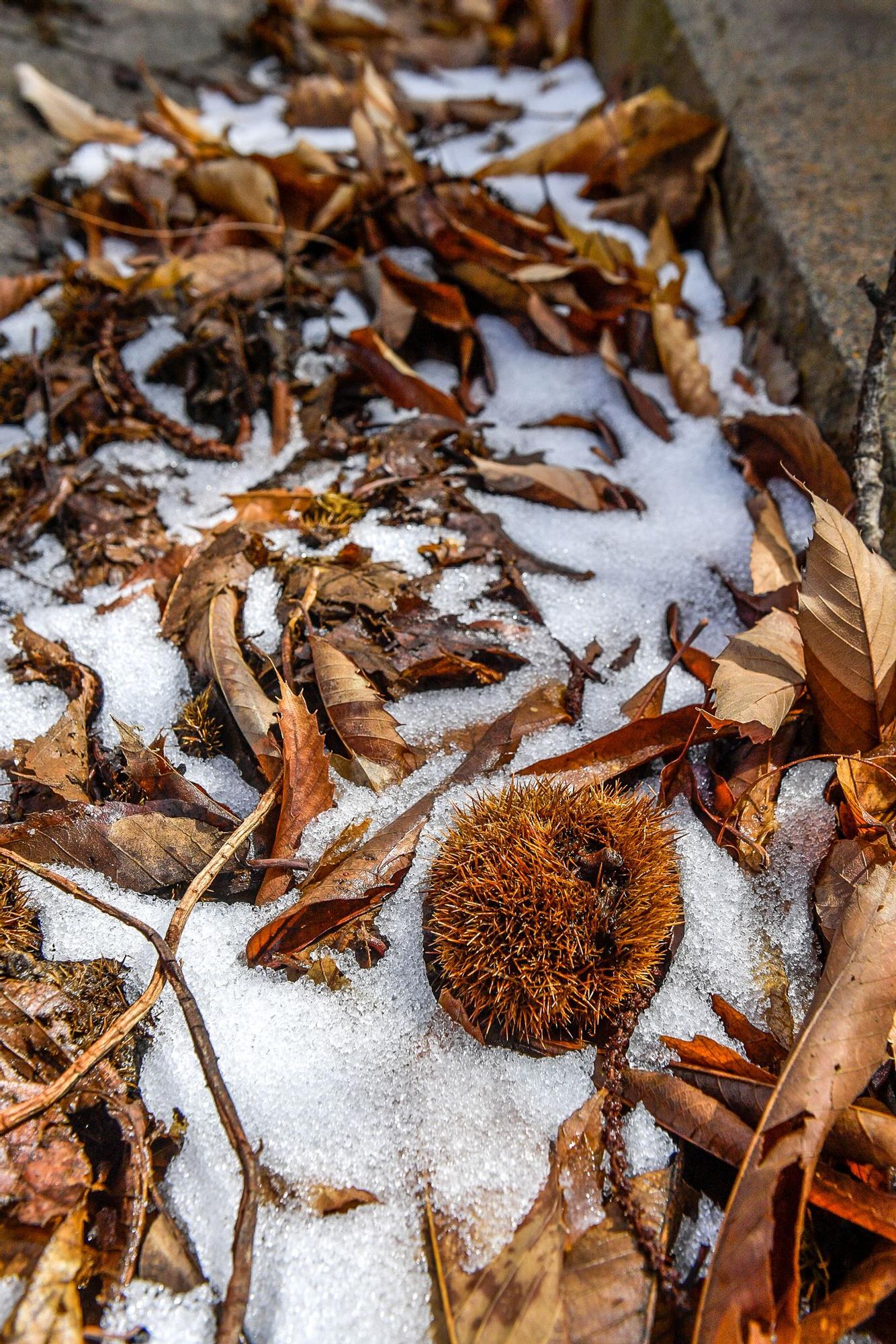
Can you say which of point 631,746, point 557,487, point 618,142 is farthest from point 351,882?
point 618,142

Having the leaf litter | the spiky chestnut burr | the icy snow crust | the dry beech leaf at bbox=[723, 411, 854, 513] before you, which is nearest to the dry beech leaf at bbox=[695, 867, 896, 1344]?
the leaf litter

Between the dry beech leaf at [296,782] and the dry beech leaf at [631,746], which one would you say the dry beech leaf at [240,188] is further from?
the dry beech leaf at [631,746]

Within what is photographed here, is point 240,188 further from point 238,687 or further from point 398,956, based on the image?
point 398,956

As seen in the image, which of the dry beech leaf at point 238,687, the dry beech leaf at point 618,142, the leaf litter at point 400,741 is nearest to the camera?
the leaf litter at point 400,741

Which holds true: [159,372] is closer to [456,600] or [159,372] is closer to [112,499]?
[112,499]

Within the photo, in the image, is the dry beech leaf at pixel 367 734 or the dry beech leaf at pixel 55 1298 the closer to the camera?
the dry beech leaf at pixel 55 1298

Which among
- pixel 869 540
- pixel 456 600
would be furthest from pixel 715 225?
pixel 456 600

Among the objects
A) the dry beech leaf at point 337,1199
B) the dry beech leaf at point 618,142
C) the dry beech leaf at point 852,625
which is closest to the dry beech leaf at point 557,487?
the dry beech leaf at point 852,625
